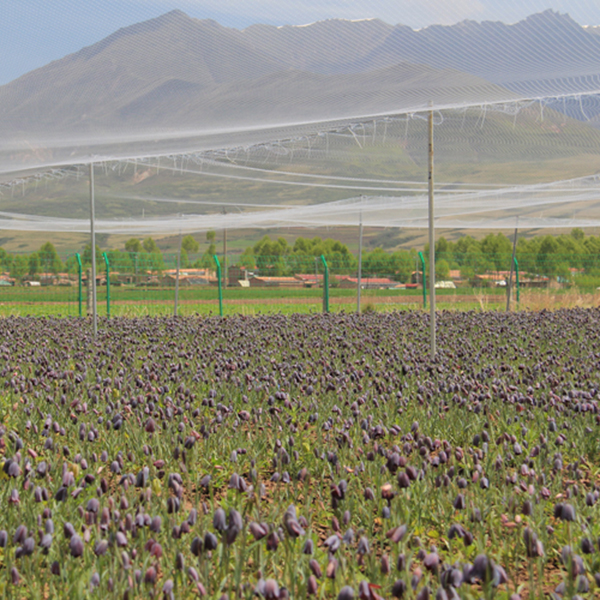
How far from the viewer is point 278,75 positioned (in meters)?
4.98

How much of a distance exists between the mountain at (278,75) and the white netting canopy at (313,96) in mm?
12

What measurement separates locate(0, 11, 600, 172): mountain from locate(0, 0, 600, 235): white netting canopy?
12mm

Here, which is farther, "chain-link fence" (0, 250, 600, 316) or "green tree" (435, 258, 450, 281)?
"green tree" (435, 258, 450, 281)

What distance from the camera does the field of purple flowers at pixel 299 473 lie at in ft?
6.41

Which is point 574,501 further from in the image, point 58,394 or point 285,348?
point 285,348

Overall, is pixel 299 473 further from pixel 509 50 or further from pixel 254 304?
pixel 254 304

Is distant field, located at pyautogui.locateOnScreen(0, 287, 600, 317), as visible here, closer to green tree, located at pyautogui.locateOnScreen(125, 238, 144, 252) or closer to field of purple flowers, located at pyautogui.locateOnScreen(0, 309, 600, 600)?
field of purple flowers, located at pyautogui.locateOnScreen(0, 309, 600, 600)

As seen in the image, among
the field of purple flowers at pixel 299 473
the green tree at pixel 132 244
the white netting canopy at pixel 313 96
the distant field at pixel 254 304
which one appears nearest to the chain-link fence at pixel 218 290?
the distant field at pixel 254 304

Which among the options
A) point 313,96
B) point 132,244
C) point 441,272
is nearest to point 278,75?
point 313,96

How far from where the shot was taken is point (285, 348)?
276 inches

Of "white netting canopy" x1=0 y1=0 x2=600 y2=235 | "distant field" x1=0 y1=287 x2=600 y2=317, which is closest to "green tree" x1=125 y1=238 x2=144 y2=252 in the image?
"distant field" x1=0 y1=287 x2=600 y2=317

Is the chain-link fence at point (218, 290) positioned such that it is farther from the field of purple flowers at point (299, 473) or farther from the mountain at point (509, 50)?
the mountain at point (509, 50)

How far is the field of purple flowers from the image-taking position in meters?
1.95

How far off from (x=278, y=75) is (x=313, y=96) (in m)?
0.44
